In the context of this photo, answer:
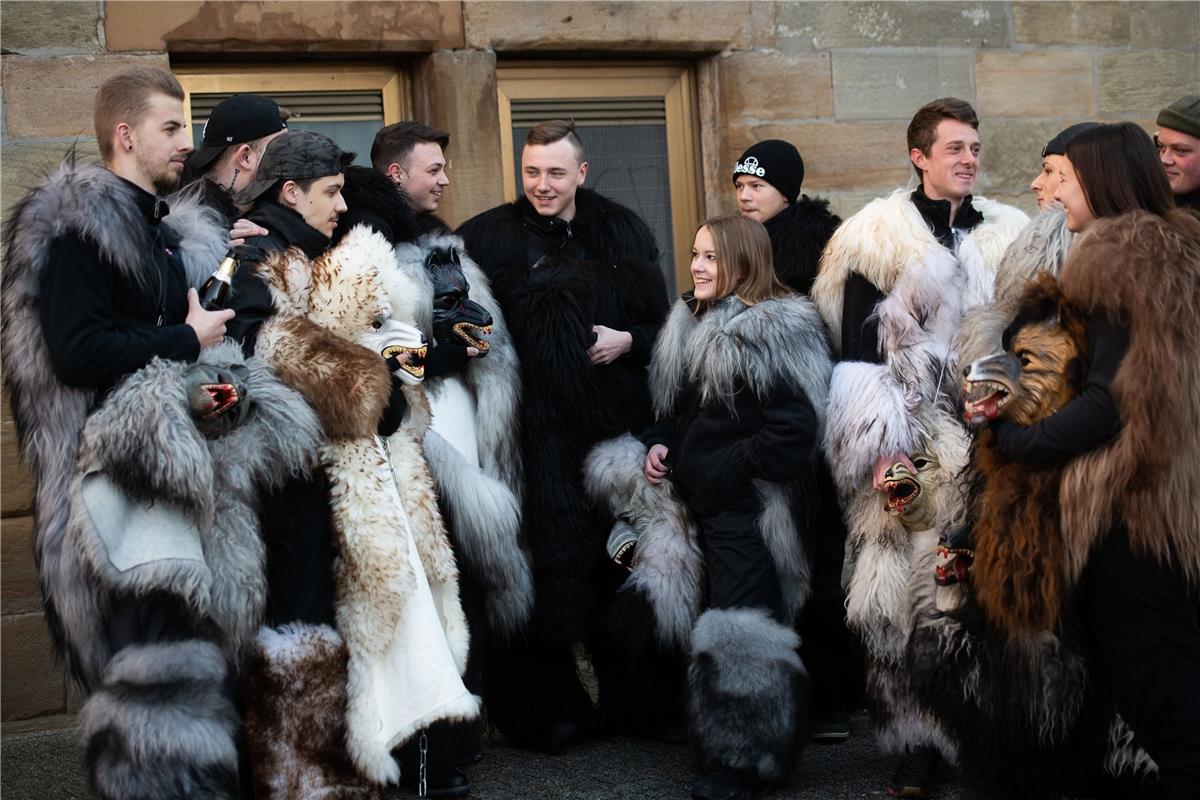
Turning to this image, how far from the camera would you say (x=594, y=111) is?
297 inches

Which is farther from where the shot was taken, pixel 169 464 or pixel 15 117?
pixel 15 117

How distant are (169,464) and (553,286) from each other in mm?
1938

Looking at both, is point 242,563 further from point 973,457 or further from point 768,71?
point 768,71

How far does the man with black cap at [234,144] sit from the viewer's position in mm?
5066

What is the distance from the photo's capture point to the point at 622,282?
18.7 ft

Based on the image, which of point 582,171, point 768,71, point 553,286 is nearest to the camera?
point 553,286

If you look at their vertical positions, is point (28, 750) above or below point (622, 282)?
below

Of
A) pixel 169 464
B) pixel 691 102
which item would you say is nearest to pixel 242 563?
pixel 169 464

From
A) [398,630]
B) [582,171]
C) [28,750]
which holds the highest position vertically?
[582,171]

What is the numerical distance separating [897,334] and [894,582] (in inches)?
32.0

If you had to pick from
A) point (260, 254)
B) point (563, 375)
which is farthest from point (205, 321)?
point (563, 375)

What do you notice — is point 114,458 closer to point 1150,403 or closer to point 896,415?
point 896,415

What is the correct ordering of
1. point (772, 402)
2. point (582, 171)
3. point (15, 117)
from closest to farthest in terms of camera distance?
point (772, 402)
point (582, 171)
point (15, 117)

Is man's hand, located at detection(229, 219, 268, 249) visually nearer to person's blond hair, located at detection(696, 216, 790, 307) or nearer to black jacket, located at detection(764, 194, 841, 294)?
person's blond hair, located at detection(696, 216, 790, 307)
